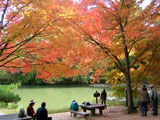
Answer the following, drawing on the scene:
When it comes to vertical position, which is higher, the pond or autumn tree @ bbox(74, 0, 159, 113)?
autumn tree @ bbox(74, 0, 159, 113)

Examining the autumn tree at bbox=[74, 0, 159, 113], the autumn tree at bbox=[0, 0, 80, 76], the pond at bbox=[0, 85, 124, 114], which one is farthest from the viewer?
the pond at bbox=[0, 85, 124, 114]

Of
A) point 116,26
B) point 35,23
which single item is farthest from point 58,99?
point 35,23

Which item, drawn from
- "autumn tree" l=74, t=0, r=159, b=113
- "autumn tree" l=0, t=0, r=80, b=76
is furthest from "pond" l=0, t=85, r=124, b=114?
"autumn tree" l=0, t=0, r=80, b=76

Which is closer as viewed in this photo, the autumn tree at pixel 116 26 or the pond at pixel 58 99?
the autumn tree at pixel 116 26

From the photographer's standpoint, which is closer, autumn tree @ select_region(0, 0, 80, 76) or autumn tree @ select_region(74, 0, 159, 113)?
autumn tree @ select_region(0, 0, 80, 76)

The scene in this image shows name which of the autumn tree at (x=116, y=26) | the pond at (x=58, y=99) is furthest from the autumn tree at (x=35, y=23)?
the pond at (x=58, y=99)

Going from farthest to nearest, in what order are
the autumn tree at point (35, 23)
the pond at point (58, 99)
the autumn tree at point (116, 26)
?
the pond at point (58, 99)
the autumn tree at point (116, 26)
the autumn tree at point (35, 23)

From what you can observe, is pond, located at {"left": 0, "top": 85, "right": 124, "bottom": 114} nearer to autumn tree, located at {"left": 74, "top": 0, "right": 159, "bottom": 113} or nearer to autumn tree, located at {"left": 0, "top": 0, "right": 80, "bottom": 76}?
autumn tree, located at {"left": 74, "top": 0, "right": 159, "bottom": 113}

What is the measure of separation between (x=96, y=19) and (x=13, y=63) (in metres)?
4.08

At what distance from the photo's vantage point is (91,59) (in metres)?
8.75

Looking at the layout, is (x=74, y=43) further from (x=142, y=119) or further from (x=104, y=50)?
(x=142, y=119)

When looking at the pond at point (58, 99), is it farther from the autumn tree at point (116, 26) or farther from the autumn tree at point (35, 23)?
the autumn tree at point (35, 23)

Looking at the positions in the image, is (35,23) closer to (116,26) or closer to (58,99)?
(116,26)

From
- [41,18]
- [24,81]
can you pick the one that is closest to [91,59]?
[41,18]
